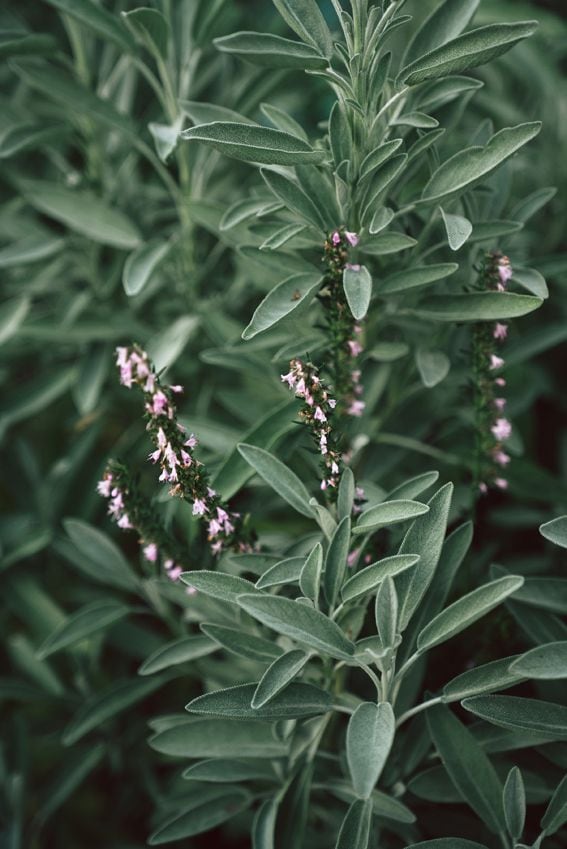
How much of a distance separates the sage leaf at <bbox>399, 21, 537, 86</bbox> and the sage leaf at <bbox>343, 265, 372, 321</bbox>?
0.18 m

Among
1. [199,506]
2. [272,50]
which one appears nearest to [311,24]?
[272,50]

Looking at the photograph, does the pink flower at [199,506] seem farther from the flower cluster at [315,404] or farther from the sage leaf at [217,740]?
the sage leaf at [217,740]

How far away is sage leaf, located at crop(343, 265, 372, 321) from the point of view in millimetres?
760

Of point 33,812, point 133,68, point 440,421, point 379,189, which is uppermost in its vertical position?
point 133,68

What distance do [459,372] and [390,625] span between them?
389mm

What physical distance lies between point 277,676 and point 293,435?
287 millimetres

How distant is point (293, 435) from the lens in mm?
942

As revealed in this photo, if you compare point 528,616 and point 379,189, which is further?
point 528,616

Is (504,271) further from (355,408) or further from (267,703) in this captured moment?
(267,703)

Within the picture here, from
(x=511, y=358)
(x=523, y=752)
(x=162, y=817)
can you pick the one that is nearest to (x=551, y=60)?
(x=511, y=358)

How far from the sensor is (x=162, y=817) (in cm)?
109

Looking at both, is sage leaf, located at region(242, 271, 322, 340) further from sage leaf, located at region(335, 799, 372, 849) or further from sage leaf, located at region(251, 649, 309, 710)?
sage leaf, located at region(335, 799, 372, 849)

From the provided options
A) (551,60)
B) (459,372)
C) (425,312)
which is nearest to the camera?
(425,312)

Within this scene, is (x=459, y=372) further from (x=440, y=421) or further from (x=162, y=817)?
(x=162, y=817)
